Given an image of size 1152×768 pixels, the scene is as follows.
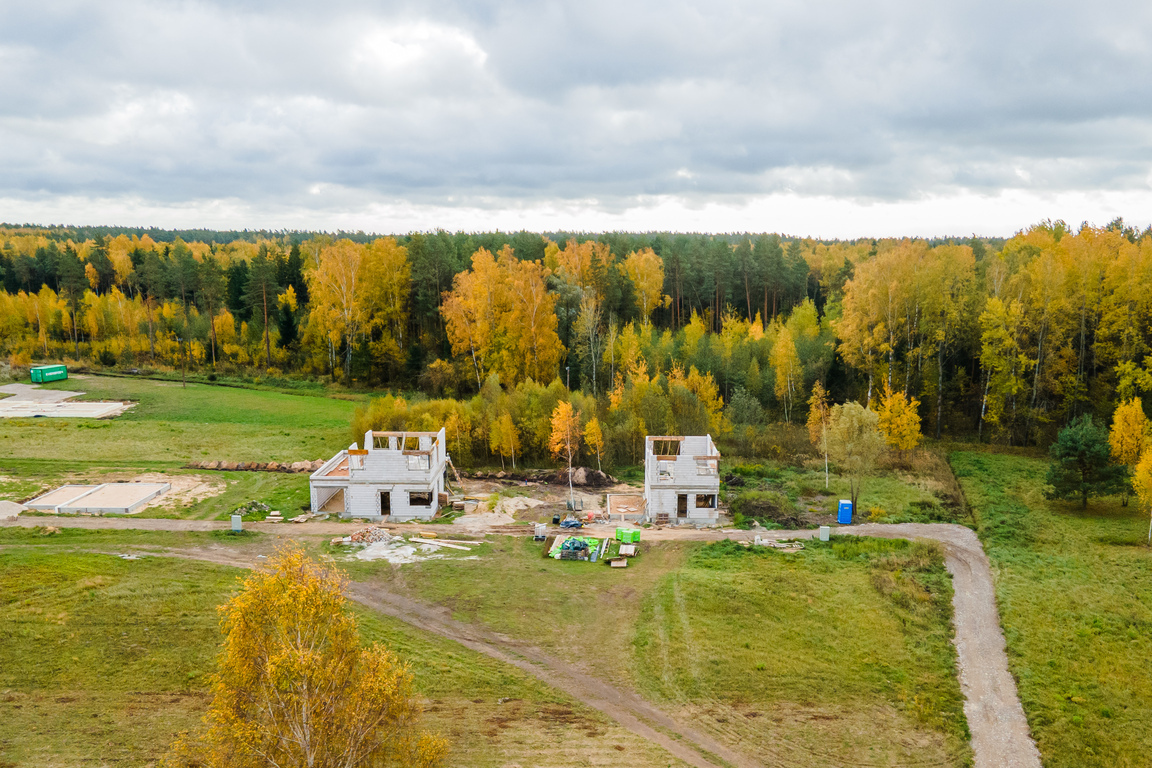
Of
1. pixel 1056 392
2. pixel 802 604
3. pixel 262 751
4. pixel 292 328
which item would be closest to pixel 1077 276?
pixel 1056 392

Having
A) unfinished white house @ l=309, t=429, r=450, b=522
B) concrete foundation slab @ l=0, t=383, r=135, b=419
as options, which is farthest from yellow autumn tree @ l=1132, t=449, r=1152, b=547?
concrete foundation slab @ l=0, t=383, r=135, b=419

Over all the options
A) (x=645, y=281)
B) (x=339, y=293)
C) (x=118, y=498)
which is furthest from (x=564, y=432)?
(x=339, y=293)

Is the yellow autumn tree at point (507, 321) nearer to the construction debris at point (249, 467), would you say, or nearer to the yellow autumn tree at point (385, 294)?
the yellow autumn tree at point (385, 294)

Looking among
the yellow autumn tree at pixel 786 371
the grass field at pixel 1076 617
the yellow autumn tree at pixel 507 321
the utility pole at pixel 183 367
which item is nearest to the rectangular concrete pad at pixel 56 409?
the utility pole at pixel 183 367

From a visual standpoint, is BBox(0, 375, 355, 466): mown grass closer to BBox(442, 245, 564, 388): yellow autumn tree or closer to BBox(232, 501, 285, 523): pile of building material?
BBox(232, 501, 285, 523): pile of building material

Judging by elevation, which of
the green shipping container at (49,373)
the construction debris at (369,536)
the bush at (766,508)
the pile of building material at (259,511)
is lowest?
the bush at (766,508)
